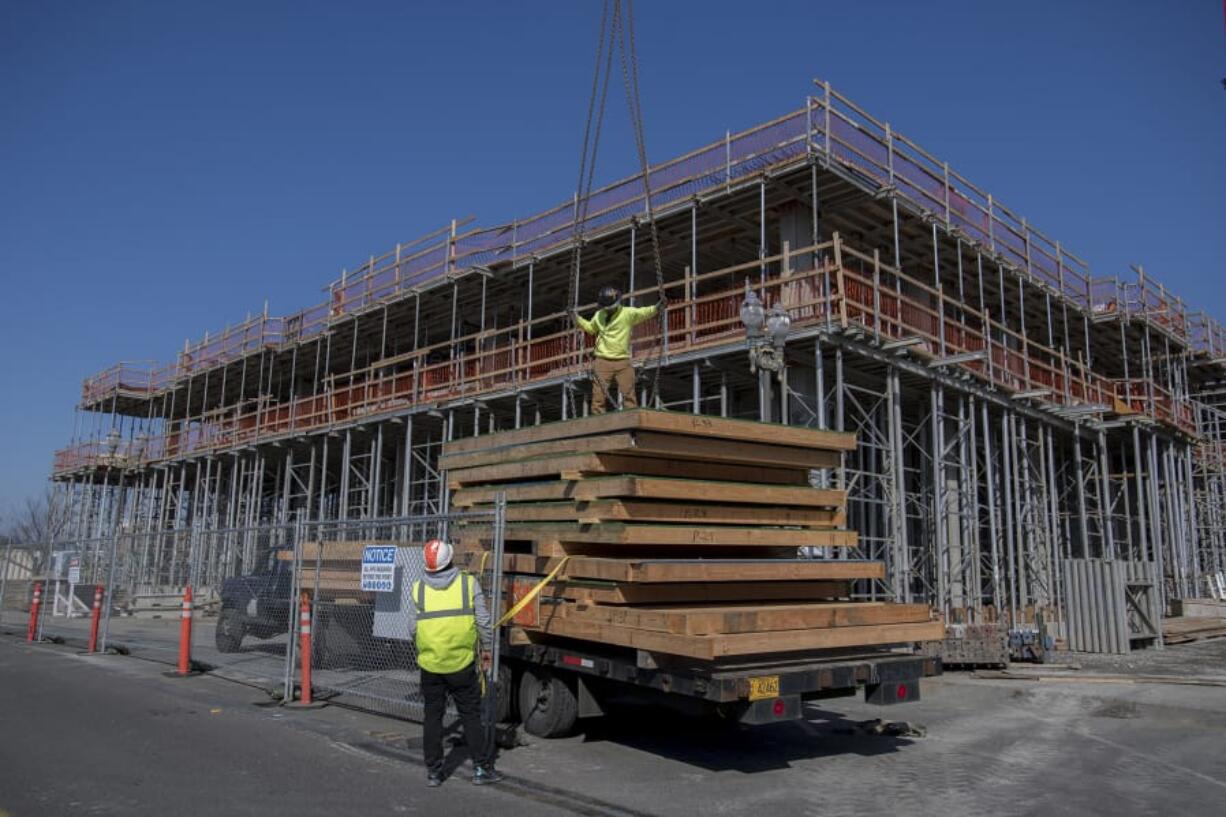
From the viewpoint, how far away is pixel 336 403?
29062 millimetres

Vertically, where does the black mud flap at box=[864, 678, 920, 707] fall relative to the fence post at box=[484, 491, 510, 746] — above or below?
below

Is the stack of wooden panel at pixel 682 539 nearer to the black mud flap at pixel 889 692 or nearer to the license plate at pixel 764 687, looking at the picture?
the license plate at pixel 764 687

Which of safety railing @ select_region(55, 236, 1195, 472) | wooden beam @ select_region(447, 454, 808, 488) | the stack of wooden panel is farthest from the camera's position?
safety railing @ select_region(55, 236, 1195, 472)

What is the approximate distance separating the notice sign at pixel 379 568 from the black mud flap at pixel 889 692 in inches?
184

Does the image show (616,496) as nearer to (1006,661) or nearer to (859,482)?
(1006,661)

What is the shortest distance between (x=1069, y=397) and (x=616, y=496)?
729 inches

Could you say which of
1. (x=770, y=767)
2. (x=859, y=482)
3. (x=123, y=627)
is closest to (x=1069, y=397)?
(x=859, y=482)

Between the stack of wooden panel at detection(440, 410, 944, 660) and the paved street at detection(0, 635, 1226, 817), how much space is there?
40.8 inches

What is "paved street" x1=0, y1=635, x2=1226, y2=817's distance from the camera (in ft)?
20.9

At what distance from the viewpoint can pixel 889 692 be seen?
26.1ft

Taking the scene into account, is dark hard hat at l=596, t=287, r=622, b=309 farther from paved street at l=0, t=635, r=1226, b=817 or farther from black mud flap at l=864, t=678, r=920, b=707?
black mud flap at l=864, t=678, r=920, b=707

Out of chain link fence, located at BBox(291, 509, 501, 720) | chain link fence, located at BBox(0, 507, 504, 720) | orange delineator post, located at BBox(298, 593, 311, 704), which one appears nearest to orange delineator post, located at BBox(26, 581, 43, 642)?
chain link fence, located at BBox(0, 507, 504, 720)

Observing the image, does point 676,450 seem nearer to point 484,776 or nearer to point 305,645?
point 484,776

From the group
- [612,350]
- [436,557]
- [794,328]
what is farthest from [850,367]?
[436,557]
